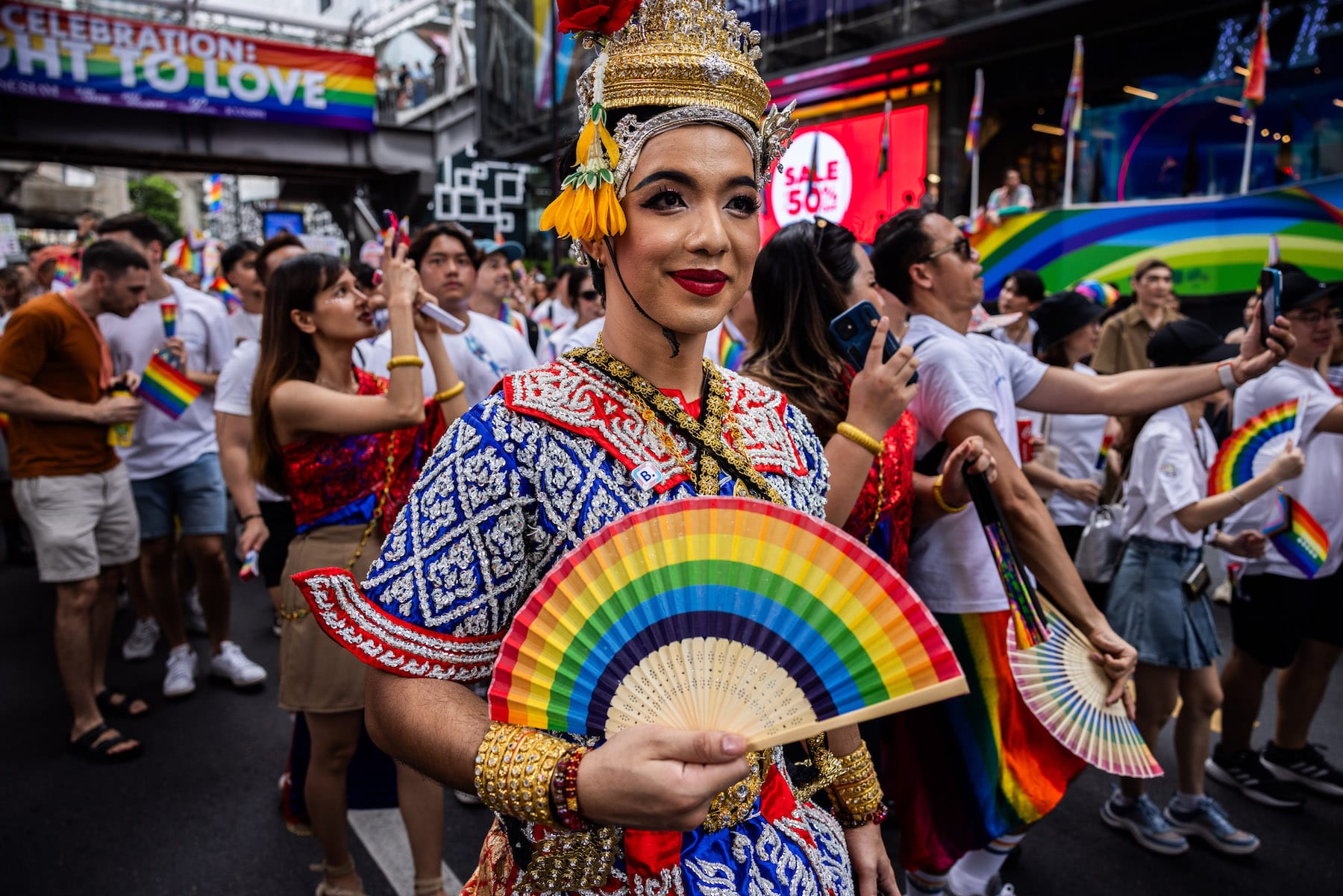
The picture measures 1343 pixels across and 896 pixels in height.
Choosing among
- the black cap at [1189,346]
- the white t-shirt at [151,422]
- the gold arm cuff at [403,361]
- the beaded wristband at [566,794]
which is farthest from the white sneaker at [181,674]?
the black cap at [1189,346]

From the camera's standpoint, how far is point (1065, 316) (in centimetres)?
443

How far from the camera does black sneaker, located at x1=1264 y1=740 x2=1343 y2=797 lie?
379cm

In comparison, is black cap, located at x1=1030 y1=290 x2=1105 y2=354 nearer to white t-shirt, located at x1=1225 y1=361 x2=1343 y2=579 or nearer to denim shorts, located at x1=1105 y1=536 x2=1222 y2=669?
white t-shirt, located at x1=1225 y1=361 x2=1343 y2=579

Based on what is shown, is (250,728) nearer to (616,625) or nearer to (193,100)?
(616,625)

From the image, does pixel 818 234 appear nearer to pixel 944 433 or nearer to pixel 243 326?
pixel 944 433

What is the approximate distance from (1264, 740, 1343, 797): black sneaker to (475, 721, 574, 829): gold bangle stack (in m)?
4.15

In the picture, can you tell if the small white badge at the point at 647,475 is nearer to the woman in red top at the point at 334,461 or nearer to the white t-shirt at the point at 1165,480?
the woman in red top at the point at 334,461

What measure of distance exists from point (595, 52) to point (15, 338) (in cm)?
390

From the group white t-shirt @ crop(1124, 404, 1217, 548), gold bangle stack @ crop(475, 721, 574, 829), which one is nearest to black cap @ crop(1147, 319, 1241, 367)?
white t-shirt @ crop(1124, 404, 1217, 548)

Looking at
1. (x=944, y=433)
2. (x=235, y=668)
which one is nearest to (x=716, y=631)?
(x=944, y=433)

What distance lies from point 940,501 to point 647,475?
4.81 feet

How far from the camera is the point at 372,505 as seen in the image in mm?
Result: 3059

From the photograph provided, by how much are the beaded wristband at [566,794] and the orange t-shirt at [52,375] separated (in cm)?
425

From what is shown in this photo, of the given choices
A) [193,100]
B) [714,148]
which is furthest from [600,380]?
[193,100]
